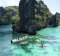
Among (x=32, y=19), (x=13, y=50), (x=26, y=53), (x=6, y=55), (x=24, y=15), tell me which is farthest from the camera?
(x=24, y=15)

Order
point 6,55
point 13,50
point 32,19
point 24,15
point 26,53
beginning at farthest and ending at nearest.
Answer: point 24,15
point 32,19
point 13,50
point 26,53
point 6,55

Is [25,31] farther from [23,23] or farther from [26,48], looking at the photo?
[26,48]

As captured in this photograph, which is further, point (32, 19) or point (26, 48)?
point (32, 19)

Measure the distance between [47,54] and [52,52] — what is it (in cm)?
413

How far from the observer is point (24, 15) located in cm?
13675

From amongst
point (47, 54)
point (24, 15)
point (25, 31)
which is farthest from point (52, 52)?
point (24, 15)

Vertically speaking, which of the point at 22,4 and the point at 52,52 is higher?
the point at 22,4

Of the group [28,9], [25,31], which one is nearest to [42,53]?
[25,31]

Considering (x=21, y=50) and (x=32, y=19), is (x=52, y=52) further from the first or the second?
(x=32, y=19)

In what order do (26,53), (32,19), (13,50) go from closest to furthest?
(26,53), (13,50), (32,19)

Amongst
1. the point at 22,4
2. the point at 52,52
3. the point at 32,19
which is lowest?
the point at 52,52

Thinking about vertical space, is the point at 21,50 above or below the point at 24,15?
below

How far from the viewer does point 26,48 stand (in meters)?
75.1

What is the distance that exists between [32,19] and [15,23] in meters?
17.5
